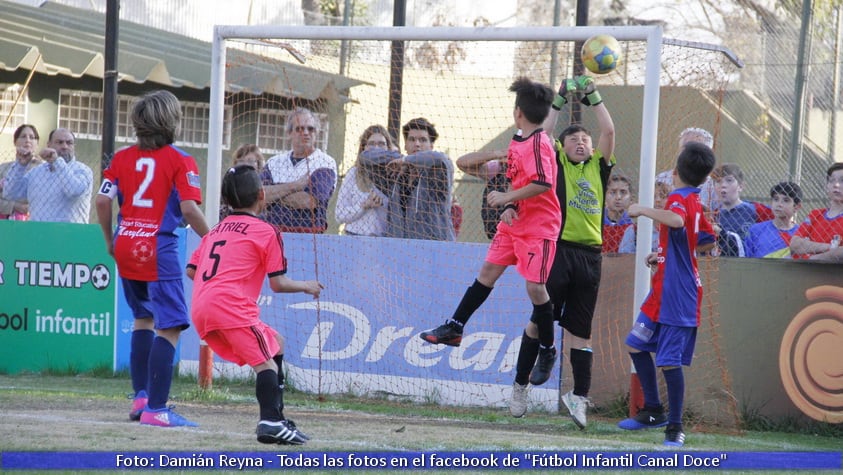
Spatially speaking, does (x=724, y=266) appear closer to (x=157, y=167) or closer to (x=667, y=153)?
(x=667, y=153)

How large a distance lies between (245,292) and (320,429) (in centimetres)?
128

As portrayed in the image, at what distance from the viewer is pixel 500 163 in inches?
350

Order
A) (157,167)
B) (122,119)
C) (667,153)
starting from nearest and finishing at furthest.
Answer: (157,167) < (667,153) < (122,119)

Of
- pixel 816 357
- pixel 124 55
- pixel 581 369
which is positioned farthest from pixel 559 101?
pixel 124 55

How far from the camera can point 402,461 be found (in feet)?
18.9

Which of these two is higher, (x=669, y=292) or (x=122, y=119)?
(x=122, y=119)

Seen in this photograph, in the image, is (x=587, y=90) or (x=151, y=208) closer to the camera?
(x=151, y=208)

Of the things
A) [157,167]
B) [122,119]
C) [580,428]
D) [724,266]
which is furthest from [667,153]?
[122,119]

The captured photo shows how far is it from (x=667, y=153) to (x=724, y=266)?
1.21 meters

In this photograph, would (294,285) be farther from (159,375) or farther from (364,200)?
(364,200)

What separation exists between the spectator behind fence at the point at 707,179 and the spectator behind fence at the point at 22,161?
21.9ft

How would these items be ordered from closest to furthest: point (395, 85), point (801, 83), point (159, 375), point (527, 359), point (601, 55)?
point (159, 375), point (601, 55), point (527, 359), point (395, 85), point (801, 83)

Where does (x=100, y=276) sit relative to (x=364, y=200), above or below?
below

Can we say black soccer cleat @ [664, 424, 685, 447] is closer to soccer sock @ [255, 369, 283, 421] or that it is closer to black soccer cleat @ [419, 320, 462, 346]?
black soccer cleat @ [419, 320, 462, 346]
